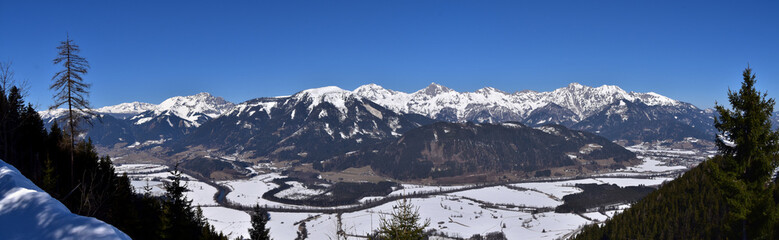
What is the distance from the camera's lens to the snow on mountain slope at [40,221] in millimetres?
7578

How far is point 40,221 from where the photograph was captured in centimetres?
809

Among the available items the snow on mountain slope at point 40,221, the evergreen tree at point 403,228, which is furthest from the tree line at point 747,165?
the snow on mountain slope at point 40,221

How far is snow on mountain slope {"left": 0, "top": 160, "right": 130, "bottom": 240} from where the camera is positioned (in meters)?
7.58

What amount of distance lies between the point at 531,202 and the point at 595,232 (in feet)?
361

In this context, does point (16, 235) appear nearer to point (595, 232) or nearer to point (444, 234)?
point (595, 232)

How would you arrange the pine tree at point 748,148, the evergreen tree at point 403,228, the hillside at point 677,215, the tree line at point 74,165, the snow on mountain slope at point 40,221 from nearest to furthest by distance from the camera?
the snow on mountain slope at point 40,221 → the evergreen tree at point 403,228 → the pine tree at point 748,148 → the tree line at point 74,165 → the hillside at point 677,215

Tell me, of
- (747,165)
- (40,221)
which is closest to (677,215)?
(747,165)

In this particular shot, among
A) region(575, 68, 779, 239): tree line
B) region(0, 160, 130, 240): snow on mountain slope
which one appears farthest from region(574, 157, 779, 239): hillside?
region(0, 160, 130, 240): snow on mountain slope

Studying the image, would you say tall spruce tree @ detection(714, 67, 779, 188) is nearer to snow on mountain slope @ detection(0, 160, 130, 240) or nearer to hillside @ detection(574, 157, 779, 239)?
snow on mountain slope @ detection(0, 160, 130, 240)

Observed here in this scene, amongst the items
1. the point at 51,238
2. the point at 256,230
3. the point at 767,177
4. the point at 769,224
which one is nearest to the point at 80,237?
the point at 51,238

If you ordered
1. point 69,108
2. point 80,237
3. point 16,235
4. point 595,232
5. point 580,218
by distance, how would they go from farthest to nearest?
point 580,218
point 595,232
point 69,108
point 16,235
point 80,237

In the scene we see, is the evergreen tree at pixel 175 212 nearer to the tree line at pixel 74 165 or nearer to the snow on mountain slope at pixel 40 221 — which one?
the tree line at pixel 74 165

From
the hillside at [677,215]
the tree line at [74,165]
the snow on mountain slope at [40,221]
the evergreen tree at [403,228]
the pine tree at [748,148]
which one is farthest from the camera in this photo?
the hillside at [677,215]

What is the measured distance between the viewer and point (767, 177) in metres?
18.7
